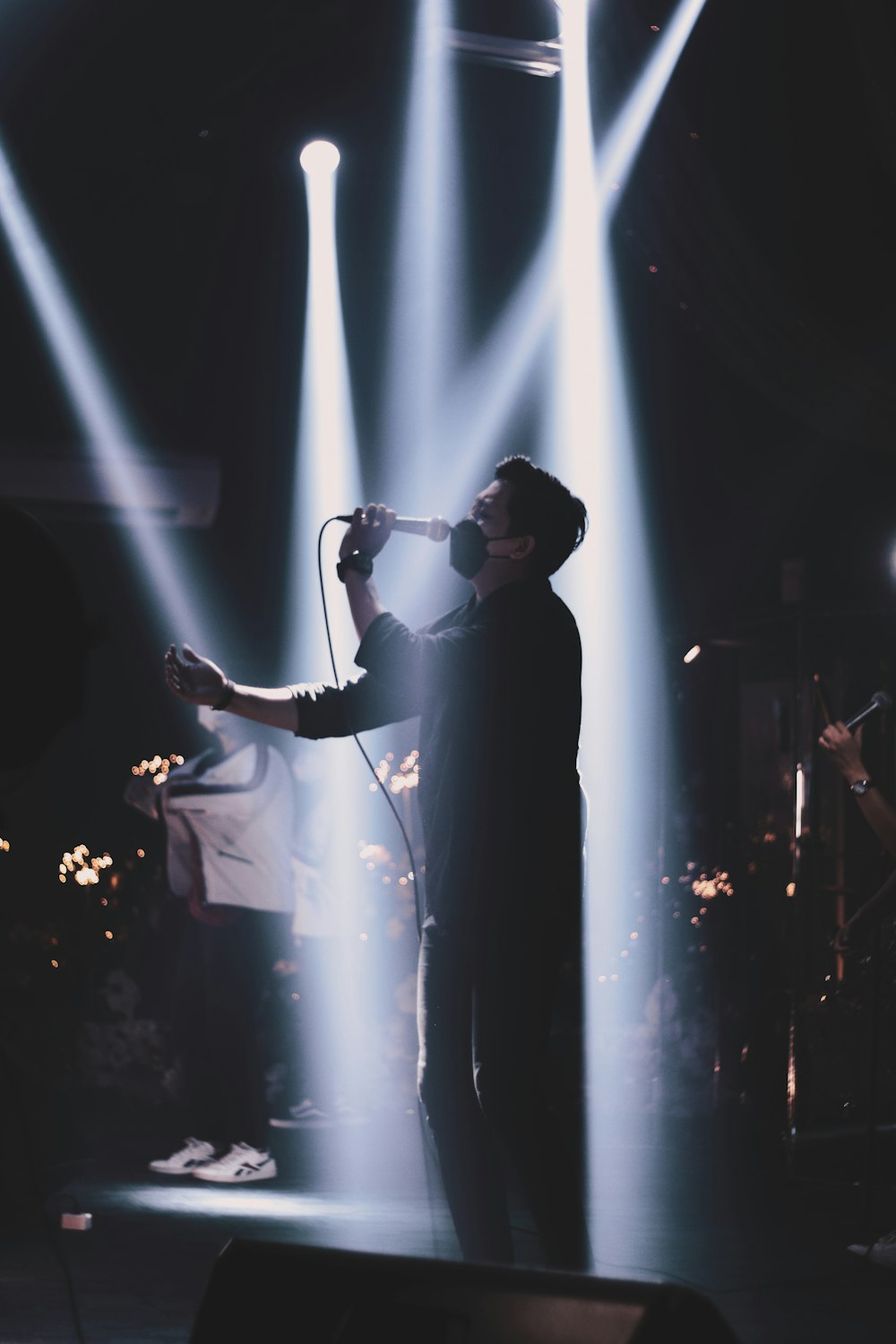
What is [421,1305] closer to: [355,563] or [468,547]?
[355,563]

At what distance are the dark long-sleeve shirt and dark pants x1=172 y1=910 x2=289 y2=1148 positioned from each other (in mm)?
1919

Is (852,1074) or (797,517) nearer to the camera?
Result: (852,1074)

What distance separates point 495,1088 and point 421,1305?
1100 millimetres

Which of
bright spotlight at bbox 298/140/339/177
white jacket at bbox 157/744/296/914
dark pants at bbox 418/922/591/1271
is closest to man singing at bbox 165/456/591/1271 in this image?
dark pants at bbox 418/922/591/1271

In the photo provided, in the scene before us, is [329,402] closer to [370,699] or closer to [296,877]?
[296,877]

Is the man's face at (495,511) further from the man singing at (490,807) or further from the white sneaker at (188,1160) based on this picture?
the white sneaker at (188,1160)

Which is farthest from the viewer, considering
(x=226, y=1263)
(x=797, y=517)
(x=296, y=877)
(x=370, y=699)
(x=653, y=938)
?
(x=797, y=517)

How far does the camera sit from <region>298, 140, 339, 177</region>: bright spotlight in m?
5.55

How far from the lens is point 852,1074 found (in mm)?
4824

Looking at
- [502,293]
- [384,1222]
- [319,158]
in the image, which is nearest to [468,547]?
[384,1222]

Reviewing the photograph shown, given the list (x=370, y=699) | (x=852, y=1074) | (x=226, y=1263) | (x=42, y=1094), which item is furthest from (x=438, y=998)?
(x=852, y=1074)

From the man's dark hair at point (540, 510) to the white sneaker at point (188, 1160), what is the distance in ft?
8.03

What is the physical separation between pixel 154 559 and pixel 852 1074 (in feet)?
11.8

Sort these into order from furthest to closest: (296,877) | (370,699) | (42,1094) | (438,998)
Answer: (296,877), (42,1094), (370,699), (438,998)
